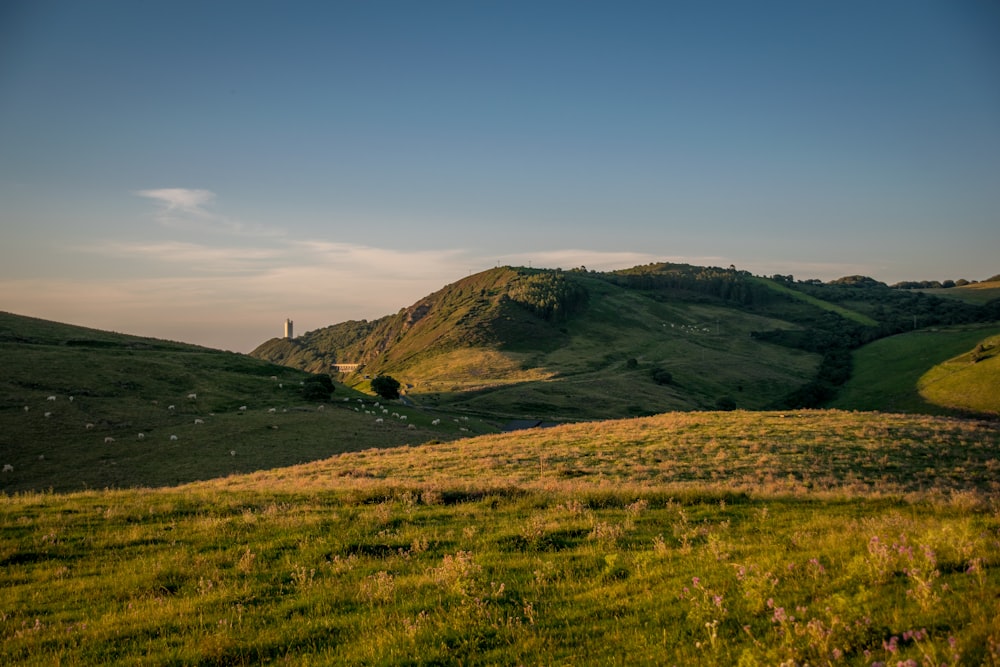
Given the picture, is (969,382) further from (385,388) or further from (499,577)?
(499,577)

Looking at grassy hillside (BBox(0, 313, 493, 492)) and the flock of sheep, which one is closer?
grassy hillside (BBox(0, 313, 493, 492))

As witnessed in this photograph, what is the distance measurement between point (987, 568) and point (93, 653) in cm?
1184

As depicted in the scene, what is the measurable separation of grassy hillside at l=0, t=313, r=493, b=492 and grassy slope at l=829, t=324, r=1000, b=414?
91.8 metres

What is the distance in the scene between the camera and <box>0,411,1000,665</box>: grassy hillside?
6324mm

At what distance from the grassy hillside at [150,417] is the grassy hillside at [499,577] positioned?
89.8 feet

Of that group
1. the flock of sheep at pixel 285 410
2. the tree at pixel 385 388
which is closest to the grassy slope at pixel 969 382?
the flock of sheep at pixel 285 410

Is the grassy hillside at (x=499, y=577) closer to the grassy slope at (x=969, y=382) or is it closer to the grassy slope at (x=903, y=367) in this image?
the grassy slope at (x=969, y=382)

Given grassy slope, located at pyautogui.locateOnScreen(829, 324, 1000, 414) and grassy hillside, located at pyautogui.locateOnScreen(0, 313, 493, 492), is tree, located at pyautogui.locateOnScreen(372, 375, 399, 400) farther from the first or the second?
grassy slope, located at pyautogui.locateOnScreen(829, 324, 1000, 414)

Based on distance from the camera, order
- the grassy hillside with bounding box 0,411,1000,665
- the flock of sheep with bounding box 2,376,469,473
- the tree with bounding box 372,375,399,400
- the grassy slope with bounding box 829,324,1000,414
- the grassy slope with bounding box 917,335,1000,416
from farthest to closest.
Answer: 1. the grassy slope with bounding box 829,324,1000,414
2. the tree with bounding box 372,375,399,400
3. the grassy slope with bounding box 917,335,1000,416
4. the flock of sheep with bounding box 2,376,469,473
5. the grassy hillside with bounding box 0,411,1000,665

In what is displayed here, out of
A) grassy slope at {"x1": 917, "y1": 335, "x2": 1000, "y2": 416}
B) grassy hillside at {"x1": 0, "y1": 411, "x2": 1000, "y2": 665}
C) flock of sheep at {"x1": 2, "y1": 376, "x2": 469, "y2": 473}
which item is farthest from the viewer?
grassy slope at {"x1": 917, "y1": 335, "x2": 1000, "y2": 416}

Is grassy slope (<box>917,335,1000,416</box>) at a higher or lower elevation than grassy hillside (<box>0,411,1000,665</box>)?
lower

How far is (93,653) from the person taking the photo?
709cm

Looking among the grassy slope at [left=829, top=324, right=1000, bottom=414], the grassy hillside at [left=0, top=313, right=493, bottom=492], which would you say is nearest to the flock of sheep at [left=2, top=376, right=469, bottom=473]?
the grassy hillside at [left=0, top=313, right=493, bottom=492]

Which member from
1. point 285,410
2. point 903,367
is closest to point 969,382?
point 903,367
